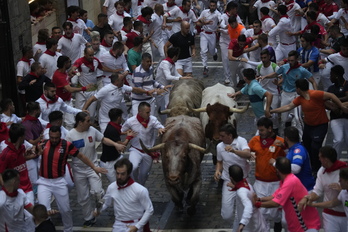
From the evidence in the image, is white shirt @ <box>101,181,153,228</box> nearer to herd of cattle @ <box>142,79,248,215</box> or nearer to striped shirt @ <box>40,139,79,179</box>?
striped shirt @ <box>40,139,79,179</box>

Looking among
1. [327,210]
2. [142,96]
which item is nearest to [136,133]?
[142,96]

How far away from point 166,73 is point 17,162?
232 inches

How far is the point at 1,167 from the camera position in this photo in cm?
1260

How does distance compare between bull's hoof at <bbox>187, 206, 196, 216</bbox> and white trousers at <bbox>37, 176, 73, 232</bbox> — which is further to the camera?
bull's hoof at <bbox>187, 206, 196, 216</bbox>

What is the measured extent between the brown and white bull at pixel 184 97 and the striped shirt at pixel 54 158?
11.6 feet

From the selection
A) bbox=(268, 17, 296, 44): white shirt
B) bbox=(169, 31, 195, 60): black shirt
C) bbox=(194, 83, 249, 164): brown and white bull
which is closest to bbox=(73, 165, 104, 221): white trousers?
bbox=(194, 83, 249, 164): brown and white bull

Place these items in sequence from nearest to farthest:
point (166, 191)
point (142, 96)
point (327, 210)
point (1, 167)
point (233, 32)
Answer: point (327, 210) → point (1, 167) → point (166, 191) → point (142, 96) → point (233, 32)

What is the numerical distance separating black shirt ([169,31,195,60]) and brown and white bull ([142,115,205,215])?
18.9 ft

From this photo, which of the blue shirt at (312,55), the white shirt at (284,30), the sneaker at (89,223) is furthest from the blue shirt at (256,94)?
the white shirt at (284,30)

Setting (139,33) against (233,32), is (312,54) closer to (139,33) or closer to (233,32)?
(233,32)

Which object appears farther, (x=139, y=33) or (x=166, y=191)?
(x=139, y=33)

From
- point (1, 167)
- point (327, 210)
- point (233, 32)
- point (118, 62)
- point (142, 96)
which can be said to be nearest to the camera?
point (327, 210)

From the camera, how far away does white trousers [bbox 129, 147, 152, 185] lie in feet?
47.9

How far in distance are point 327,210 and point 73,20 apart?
12.5m
